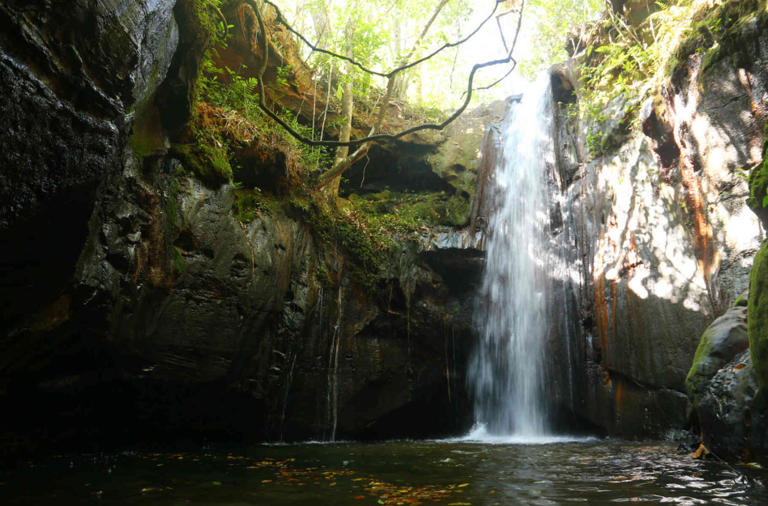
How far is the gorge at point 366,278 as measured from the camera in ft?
11.4

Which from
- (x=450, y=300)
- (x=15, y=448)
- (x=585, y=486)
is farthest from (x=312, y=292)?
(x=585, y=486)

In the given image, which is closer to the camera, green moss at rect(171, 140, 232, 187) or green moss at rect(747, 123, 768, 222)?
green moss at rect(747, 123, 768, 222)

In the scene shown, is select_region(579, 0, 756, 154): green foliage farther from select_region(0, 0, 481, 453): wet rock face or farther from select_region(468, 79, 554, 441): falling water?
select_region(0, 0, 481, 453): wet rock face

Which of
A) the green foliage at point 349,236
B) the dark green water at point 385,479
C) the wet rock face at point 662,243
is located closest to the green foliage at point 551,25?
the wet rock face at point 662,243

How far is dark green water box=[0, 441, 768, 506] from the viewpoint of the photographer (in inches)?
124

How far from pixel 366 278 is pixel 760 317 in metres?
7.06

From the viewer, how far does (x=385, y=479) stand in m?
4.05

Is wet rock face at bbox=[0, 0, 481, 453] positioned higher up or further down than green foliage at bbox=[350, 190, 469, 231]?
further down

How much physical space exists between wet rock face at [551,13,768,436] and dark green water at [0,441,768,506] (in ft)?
8.28

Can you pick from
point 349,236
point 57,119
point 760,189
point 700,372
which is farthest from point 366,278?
point 57,119

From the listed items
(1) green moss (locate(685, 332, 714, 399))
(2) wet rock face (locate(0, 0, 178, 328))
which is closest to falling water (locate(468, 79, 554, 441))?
(1) green moss (locate(685, 332, 714, 399))

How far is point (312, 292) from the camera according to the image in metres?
8.71

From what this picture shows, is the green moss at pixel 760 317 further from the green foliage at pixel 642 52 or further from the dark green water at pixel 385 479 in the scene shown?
the green foliage at pixel 642 52

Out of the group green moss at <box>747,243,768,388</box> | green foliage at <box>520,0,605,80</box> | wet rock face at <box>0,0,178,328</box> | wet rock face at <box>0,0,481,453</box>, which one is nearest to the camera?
wet rock face at <box>0,0,178,328</box>
